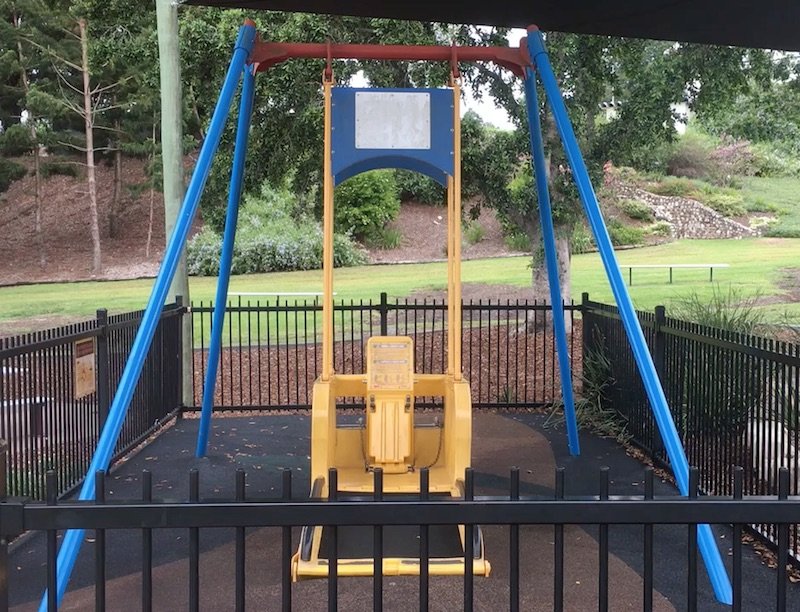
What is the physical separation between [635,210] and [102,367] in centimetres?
3190

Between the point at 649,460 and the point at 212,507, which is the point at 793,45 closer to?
the point at 649,460

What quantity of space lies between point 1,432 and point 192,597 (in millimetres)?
3544

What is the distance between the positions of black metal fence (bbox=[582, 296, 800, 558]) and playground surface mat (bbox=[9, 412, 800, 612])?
428mm

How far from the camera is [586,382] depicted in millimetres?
8602

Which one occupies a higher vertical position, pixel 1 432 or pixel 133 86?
pixel 133 86

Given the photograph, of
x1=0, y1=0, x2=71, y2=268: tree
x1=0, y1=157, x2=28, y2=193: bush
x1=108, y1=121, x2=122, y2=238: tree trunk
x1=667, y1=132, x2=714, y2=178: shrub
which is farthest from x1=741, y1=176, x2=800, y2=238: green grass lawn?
x1=0, y1=157, x2=28, y2=193: bush

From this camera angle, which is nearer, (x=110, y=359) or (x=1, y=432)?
(x=1, y=432)

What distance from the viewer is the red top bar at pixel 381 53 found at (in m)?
5.76

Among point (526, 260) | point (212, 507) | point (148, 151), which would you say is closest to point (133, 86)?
point (148, 151)

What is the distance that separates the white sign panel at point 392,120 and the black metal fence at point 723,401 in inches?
105

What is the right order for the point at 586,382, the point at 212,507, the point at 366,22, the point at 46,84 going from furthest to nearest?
the point at 46,84
the point at 366,22
the point at 586,382
the point at 212,507

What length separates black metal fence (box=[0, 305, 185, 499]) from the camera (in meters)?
5.24

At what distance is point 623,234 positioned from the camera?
1265 inches

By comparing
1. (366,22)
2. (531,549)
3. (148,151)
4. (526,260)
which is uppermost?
(148,151)
